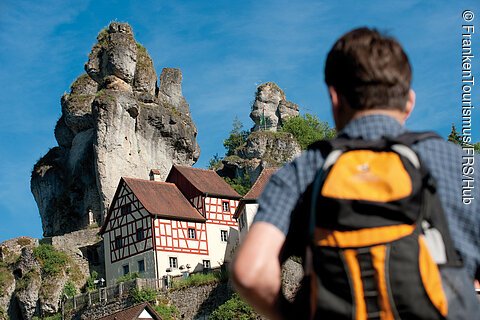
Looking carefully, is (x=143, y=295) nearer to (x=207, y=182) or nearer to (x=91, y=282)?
(x=91, y=282)

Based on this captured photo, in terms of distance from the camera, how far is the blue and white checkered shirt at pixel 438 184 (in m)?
3.34

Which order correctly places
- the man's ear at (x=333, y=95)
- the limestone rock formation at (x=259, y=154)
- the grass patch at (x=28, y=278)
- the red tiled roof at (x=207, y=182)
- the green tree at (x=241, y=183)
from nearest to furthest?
the man's ear at (x=333, y=95)
the grass patch at (x=28, y=278)
the red tiled roof at (x=207, y=182)
the green tree at (x=241, y=183)
the limestone rock formation at (x=259, y=154)

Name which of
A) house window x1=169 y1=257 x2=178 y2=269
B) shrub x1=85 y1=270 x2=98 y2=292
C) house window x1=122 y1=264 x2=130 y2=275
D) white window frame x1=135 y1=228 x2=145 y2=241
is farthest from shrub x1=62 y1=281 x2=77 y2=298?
house window x1=169 y1=257 x2=178 y2=269

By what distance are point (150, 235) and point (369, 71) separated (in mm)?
44516

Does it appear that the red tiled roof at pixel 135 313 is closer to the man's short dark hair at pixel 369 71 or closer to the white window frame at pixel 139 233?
the white window frame at pixel 139 233

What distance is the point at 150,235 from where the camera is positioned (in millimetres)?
47469

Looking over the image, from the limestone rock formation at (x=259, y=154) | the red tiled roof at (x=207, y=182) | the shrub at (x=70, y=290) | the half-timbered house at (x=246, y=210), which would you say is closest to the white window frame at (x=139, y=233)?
the shrub at (x=70, y=290)

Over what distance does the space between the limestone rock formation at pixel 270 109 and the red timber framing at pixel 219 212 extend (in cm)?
2311

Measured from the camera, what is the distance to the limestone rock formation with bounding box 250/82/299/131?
7344 cm

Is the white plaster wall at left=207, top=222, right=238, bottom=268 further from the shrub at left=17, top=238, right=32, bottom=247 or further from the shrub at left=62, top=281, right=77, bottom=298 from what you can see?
the shrub at left=17, top=238, right=32, bottom=247

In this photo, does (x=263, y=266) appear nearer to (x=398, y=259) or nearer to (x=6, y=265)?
(x=398, y=259)

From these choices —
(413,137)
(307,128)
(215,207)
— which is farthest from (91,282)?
(413,137)

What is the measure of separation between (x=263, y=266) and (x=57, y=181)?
55.6 metres

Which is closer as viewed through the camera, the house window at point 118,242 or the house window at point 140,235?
the house window at point 140,235
